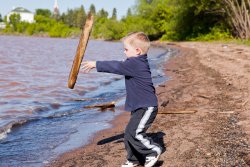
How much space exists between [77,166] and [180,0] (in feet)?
162

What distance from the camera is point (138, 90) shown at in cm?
477

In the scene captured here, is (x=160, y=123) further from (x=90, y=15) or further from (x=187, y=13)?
(x=187, y=13)

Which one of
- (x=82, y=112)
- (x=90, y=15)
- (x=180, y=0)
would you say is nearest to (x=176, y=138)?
(x=90, y=15)

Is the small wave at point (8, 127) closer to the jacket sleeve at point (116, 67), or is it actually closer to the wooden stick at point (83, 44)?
the wooden stick at point (83, 44)

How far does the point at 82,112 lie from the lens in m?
9.58

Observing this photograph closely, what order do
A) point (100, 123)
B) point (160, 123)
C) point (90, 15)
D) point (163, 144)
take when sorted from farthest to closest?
point (100, 123), point (160, 123), point (163, 144), point (90, 15)

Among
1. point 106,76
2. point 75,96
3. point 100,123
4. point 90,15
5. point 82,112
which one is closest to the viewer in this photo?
point 90,15

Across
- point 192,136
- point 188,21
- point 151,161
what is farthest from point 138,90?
point 188,21

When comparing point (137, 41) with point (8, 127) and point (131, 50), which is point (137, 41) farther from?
point (8, 127)

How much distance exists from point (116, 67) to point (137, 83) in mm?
348

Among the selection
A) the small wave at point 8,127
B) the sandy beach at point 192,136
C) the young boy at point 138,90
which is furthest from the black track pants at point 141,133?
the small wave at point 8,127

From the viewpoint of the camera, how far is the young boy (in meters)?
4.66

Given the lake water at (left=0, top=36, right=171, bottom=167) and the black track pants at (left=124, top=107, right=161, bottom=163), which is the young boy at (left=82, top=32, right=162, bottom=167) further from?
the lake water at (left=0, top=36, right=171, bottom=167)

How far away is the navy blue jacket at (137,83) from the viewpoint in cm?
468
